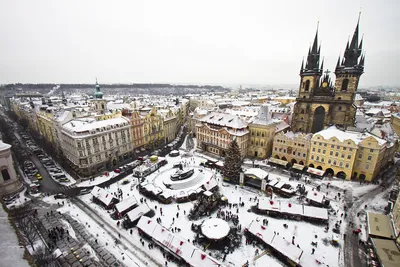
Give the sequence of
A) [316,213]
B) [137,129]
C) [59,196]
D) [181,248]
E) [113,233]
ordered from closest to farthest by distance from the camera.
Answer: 1. [181,248]
2. [113,233]
3. [316,213]
4. [59,196]
5. [137,129]

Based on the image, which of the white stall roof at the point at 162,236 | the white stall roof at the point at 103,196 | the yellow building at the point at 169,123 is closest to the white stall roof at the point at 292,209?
the white stall roof at the point at 162,236

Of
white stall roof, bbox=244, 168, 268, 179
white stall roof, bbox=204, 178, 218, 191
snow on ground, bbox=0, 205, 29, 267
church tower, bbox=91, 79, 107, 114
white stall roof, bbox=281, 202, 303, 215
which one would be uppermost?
church tower, bbox=91, 79, 107, 114

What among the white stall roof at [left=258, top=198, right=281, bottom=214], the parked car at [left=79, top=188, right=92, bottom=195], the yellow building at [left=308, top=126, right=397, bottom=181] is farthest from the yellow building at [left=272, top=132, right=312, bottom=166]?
the parked car at [left=79, top=188, right=92, bottom=195]

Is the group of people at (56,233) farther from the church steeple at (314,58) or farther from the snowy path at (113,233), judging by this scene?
the church steeple at (314,58)

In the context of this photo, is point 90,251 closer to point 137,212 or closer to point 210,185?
point 137,212


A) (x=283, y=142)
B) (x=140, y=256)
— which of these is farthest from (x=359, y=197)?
(x=140, y=256)

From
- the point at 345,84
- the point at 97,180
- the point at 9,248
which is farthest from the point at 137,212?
the point at 345,84

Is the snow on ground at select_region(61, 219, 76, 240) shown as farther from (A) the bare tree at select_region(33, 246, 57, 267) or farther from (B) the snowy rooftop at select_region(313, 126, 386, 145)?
(B) the snowy rooftop at select_region(313, 126, 386, 145)

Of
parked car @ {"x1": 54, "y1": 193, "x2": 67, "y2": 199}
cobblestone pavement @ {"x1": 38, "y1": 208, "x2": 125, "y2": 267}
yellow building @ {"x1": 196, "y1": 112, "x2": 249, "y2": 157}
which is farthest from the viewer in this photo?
yellow building @ {"x1": 196, "y1": 112, "x2": 249, "y2": 157}
